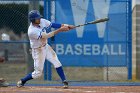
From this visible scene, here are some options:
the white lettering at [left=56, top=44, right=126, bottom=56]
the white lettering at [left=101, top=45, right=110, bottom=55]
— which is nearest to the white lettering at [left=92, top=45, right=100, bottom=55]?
the white lettering at [left=56, top=44, right=126, bottom=56]

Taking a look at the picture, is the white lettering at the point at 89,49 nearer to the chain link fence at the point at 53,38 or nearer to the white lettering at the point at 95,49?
the white lettering at the point at 95,49

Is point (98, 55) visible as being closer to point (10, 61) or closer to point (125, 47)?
point (125, 47)

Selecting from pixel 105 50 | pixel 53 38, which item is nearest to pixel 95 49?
pixel 105 50

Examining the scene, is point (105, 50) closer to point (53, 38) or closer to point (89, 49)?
point (89, 49)

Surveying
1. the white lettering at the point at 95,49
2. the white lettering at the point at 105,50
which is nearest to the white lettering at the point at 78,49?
the white lettering at the point at 95,49

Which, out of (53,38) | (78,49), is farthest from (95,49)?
(53,38)

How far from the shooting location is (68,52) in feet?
45.7

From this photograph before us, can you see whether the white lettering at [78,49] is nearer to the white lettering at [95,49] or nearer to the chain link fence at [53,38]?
the chain link fence at [53,38]

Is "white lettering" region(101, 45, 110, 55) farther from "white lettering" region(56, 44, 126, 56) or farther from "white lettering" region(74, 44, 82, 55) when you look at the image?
"white lettering" region(74, 44, 82, 55)

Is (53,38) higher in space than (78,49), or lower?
higher

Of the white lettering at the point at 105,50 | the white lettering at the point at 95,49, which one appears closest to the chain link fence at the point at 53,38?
the white lettering at the point at 105,50

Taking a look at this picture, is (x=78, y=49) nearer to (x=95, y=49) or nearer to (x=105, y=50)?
(x=95, y=49)

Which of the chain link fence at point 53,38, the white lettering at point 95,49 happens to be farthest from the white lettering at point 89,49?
the chain link fence at point 53,38

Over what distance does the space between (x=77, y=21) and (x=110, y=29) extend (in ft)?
3.05
